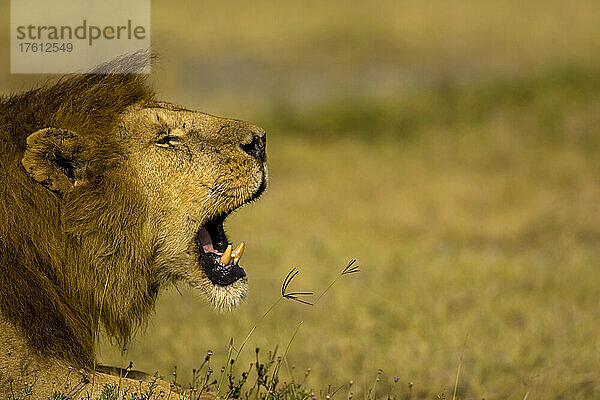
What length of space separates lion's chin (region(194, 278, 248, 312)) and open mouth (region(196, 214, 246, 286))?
0.07 ft

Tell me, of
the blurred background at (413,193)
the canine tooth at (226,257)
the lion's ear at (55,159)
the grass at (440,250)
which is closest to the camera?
the lion's ear at (55,159)

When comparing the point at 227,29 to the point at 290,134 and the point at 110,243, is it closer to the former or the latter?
the point at 290,134

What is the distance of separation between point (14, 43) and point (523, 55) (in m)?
10.8

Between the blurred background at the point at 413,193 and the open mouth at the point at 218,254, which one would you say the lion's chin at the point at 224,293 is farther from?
the blurred background at the point at 413,193

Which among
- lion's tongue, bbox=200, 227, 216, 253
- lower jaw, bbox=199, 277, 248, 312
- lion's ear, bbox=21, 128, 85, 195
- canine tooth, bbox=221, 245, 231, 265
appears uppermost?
lion's ear, bbox=21, 128, 85, 195

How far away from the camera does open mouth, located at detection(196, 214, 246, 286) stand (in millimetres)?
4086

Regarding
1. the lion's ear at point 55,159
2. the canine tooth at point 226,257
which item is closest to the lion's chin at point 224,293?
the canine tooth at point 226,257

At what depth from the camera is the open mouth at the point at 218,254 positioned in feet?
13.4

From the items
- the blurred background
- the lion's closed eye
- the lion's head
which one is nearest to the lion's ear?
the lion's head

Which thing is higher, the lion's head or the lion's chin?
the lion's head

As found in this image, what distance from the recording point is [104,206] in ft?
12.8

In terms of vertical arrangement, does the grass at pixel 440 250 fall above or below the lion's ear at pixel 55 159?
below

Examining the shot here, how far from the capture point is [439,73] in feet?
67.3

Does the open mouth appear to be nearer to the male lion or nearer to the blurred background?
the male lion
